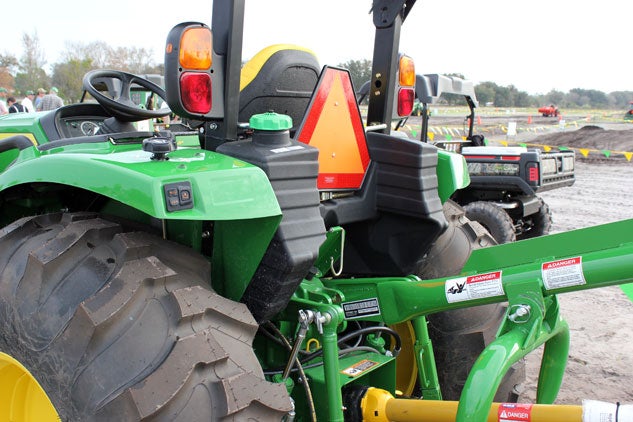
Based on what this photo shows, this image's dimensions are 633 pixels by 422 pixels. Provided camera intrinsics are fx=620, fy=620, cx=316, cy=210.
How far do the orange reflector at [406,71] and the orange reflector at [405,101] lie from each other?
31mm

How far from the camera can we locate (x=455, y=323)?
9.43ft

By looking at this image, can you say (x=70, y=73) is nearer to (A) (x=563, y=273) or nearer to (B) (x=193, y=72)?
(B) (x=193, y=72)

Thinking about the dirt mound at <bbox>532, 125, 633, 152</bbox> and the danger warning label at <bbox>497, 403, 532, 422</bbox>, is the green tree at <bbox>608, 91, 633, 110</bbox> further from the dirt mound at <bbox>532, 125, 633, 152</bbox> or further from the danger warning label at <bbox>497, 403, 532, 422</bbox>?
the danger warning label at <bbox>497, 403, 532, 422</bbox>

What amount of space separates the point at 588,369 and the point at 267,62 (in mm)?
3027

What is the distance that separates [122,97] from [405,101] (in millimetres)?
1736

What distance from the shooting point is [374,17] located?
2666 millimetres

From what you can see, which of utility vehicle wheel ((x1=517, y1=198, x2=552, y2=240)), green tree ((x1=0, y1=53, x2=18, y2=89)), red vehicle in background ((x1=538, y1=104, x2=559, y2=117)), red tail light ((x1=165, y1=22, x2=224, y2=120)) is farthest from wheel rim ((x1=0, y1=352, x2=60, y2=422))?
green tree ((x1=0, y1=53, x2=18, y2=89))

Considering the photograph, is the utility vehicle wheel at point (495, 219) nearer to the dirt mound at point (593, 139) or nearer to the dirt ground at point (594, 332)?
the dirt ground at point (594, 332)

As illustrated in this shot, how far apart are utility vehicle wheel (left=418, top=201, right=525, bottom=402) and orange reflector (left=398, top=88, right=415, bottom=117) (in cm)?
52

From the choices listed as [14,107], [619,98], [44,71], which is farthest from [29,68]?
[619,98]

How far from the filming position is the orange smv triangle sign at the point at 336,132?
89.9 inches

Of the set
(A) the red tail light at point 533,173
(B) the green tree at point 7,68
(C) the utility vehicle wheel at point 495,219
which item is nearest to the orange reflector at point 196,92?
(C) the utility vehicle wheel at point 495,219

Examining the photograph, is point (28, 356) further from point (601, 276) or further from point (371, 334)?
point (601, 276)

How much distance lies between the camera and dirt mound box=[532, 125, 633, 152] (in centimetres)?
1833
